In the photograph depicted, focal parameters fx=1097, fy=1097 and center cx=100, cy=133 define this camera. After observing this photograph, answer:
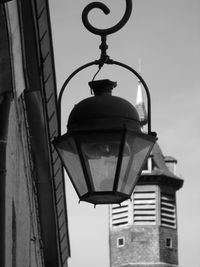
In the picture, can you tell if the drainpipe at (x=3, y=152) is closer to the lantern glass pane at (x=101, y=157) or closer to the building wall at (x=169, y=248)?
the lantern glass pane at (x=101, y=157)

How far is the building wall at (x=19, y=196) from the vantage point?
9.11 meters

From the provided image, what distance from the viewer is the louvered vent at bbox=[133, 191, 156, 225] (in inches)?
2650

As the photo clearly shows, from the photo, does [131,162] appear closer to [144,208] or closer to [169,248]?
[169,248]

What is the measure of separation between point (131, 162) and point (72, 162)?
1.16ft

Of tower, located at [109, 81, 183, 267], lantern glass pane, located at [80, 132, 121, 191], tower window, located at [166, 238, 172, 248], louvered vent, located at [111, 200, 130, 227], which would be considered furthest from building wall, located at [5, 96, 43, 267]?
tower window, located at [166, 238, 172, 248]

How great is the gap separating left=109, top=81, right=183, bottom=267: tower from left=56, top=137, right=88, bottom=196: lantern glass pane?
59080 mm

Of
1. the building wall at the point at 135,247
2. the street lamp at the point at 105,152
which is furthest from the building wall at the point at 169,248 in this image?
the street lamp at the point at 105,152

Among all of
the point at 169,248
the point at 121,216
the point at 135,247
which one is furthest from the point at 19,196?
the point at 121,216

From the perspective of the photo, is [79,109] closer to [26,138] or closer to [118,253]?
[26,138]

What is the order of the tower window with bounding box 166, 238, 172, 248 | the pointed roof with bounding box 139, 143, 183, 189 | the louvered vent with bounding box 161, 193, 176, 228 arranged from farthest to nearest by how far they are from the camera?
the louvered vent with bounding box 161, 193, 176, 228, the tower window with bounding box 166, 238, 172, 248, the pointed roof with bounding box 139, 143, 183, 189

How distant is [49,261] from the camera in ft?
55.5

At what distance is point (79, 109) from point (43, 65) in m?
5.04

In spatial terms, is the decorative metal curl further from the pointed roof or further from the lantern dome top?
the pointed roof

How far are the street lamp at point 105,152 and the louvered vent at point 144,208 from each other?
6034cm
